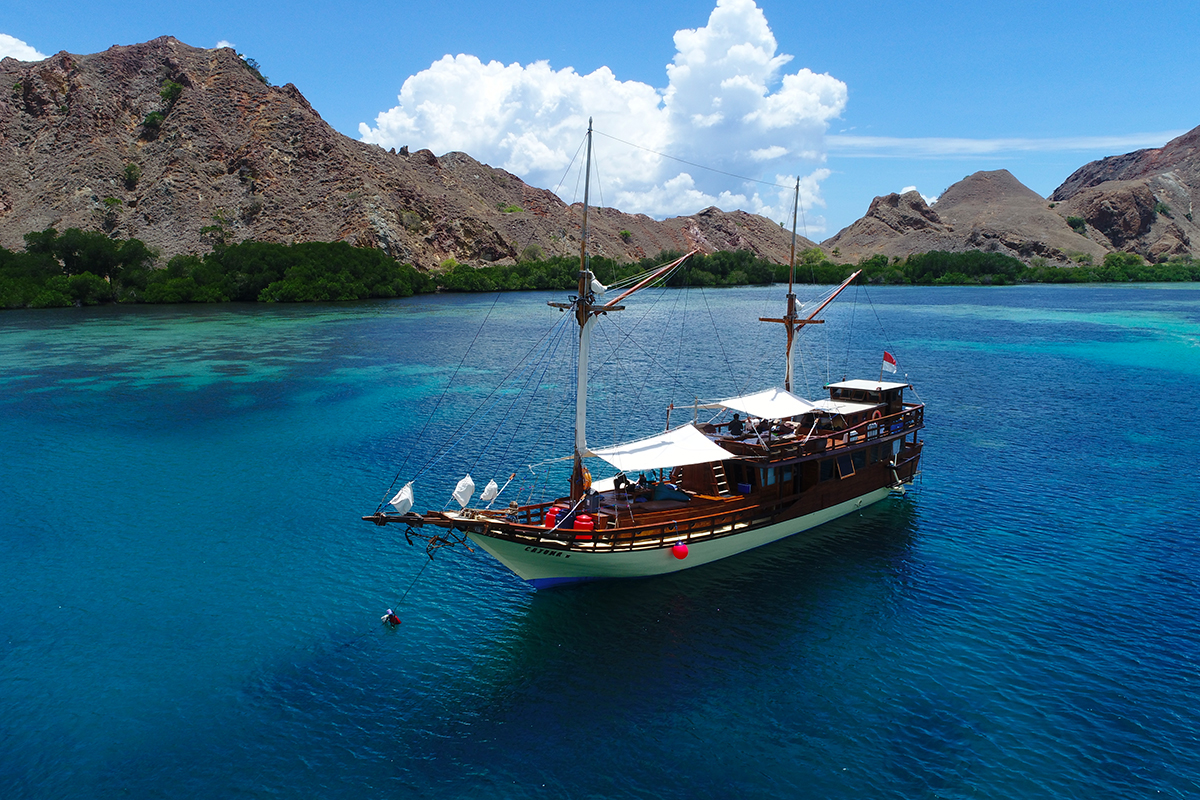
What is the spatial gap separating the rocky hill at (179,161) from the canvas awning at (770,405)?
156979 mm

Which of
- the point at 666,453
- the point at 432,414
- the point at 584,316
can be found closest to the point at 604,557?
the point at 666,453

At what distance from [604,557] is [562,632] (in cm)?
342

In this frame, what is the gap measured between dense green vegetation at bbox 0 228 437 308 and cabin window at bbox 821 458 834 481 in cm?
14000

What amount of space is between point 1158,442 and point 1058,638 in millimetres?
33477

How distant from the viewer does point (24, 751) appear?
21312 millimetres

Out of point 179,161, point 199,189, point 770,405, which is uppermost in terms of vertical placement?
point 179,161

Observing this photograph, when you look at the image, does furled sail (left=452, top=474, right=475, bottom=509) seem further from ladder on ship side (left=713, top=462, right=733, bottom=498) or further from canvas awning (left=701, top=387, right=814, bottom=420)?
canvas awning (left=701, top=387, right=814, bottom=420)

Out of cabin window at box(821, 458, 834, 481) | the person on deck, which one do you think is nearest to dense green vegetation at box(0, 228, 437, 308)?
the person on deck

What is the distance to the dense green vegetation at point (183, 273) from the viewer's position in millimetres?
134875

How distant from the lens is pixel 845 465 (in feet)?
125

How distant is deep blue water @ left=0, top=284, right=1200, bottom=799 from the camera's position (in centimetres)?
2070

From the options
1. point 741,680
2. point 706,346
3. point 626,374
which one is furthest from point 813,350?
point 741,680

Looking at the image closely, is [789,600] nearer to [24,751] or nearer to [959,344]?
[24,751]

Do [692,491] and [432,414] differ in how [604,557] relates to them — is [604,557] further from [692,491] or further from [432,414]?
[432,414]
